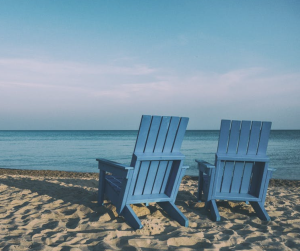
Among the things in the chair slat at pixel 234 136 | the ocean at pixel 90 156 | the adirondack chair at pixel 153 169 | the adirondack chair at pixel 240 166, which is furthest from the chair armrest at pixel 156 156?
the ocean at pixel 90 156

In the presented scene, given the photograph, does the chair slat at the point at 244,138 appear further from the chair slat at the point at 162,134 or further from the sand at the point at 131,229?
the chair slat at the point at 162,134

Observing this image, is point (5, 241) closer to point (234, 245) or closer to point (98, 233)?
point (98, 233)

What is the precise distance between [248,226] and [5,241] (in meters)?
2.55

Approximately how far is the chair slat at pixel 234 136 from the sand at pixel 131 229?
893 millimetres

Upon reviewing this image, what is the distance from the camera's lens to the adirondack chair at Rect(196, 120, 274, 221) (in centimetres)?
326

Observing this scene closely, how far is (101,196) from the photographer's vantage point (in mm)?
3604

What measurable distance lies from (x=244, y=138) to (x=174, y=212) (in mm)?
1290

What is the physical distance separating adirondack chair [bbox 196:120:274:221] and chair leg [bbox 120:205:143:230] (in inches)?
40.3

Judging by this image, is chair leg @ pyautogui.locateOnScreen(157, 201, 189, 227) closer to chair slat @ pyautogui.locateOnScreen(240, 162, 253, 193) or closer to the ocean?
chair slat @ pyautogui.locateOnScreen(240, 162, 253, 193)

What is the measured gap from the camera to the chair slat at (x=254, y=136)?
3287 mm

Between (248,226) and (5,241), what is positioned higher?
(248,226)

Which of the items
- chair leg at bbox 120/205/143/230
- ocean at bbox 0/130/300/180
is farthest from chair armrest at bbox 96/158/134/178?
ocean at bbox 0/130/300/180

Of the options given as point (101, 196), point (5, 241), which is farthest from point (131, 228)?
point (5, 241)

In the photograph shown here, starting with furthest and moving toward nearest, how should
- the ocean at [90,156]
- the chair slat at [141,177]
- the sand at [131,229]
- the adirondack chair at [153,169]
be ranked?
1. the ocean at [90,156]
2. the chair slat at [141,177]
3. the adirondack chair at [153,169]
4. the sand at [131,229]
